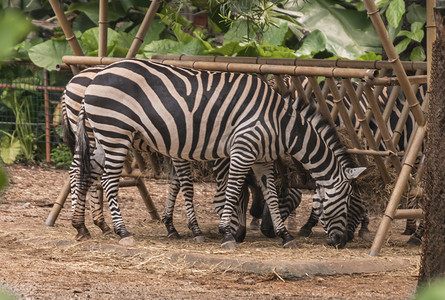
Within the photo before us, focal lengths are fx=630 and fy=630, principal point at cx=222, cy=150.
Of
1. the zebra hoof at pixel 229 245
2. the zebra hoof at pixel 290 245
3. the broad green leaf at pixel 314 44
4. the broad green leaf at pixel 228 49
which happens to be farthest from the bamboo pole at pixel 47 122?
→ the zebra hoof at pixel 290 245

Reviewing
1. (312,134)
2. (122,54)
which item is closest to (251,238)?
(312,134)

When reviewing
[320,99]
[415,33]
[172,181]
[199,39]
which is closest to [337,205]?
[320,99]

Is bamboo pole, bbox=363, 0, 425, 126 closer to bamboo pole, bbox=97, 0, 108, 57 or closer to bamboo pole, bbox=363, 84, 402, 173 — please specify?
bamboo pole, bbox=363, 84, 402, 173

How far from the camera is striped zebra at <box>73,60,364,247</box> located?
477cm

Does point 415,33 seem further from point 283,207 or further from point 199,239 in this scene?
point 199,239

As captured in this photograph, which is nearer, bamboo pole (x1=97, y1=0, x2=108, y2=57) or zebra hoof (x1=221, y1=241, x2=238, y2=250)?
zebra hoof (x1=221, y1=241, x2=238, y2=250)

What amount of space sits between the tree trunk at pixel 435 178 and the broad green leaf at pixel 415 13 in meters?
6.84

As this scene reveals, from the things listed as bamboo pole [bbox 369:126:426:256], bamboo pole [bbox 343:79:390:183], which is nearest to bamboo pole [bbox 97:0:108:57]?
bamboo pole [bbox 343:79:390:183]

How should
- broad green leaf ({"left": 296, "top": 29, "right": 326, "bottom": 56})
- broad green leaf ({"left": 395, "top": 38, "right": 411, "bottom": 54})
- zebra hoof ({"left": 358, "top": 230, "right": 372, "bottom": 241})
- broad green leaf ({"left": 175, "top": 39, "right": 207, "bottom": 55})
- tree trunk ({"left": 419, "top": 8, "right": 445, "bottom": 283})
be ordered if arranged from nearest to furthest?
tree trunk ({"left": 419, "top": 8, "right": 445, "bottom": 283}) < zebra hoof ({"left": 358, "top": 230, "right": 372, "bottom": 241}) < broad green leaf ({"left": 395, "top": 38, "right": 411, "bottom": 54}) < broad green leaf ({"left": 175, "top": 39, "right": 207, "bottom": 55}) < broad green leaf ({"left": 296, "top": 29, "right": 326, "bottom": 56})

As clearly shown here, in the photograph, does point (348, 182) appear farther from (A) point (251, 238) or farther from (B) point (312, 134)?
(A) point (251, 238)

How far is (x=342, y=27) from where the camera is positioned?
1102cm

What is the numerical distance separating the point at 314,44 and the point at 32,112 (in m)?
4.83

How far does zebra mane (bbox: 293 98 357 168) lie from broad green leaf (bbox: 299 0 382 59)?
549 cm

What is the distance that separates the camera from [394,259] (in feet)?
14.9
